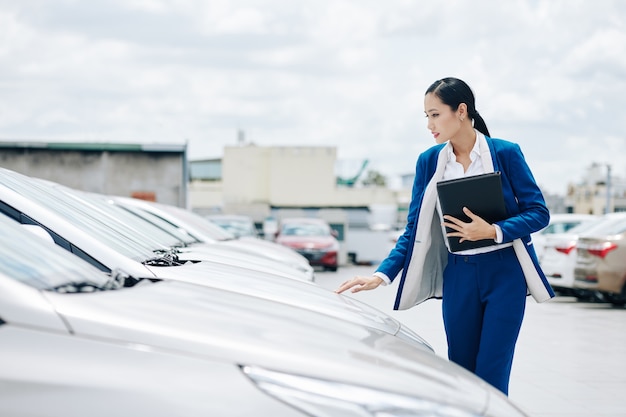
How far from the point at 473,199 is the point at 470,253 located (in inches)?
9.2

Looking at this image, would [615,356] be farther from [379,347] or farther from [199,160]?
[199,160]

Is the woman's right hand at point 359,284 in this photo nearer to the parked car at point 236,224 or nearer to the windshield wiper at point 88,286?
Answer: the windshield wiper at point 88,286

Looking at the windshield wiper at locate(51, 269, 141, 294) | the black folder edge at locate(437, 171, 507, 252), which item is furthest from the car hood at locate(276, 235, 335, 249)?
the windshield wiper at locate(51, 269, 141, 294)

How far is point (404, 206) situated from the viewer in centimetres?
6350

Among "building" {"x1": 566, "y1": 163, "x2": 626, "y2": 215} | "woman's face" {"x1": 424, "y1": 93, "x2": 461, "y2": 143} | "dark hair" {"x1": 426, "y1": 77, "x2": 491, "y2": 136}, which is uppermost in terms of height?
"dark hair" {"x1": 426, "y1": 77, "x2": 491, "y2": 136}

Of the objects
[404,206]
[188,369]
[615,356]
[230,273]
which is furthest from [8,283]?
[404,206]

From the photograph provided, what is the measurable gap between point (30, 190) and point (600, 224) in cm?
1133

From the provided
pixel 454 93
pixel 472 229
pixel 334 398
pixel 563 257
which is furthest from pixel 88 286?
pixel 563 257

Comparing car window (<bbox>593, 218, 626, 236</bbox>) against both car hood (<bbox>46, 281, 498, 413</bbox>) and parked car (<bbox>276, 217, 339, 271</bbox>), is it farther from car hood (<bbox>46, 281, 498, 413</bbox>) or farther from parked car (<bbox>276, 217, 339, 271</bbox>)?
car hood (<bbox>46, 281, 498, 413</bbox>)

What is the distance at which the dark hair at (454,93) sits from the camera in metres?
3.85

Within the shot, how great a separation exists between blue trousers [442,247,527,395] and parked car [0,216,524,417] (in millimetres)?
1197

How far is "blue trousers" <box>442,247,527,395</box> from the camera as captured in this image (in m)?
3.70

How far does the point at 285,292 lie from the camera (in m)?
3.79

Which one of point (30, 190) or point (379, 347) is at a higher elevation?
point (30, 190)
